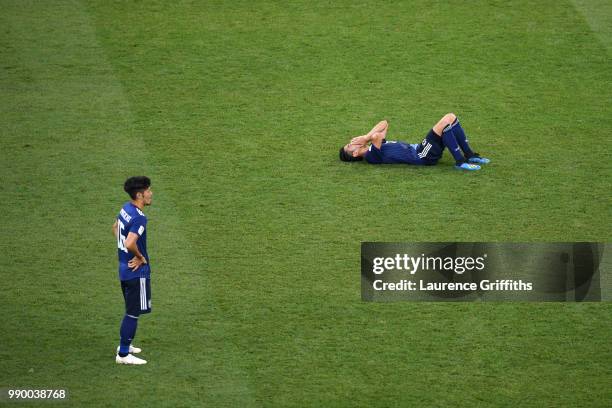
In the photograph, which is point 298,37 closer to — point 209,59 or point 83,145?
point 209,59

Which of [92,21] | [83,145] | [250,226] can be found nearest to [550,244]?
[250,226]

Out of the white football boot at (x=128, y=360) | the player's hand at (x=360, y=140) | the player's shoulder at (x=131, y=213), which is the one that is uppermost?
the player's shoulder at (x=131, y=213)

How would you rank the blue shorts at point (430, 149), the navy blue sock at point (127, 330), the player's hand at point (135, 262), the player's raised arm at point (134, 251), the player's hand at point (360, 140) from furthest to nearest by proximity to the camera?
the player's hand at point (360, 140) < the blue shorts at point (430, 149) < the navy blue sock at point (127, 330) < the player's hand at point (135, 262) < the player's raised arm at point (134, 251)

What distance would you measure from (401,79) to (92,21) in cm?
519

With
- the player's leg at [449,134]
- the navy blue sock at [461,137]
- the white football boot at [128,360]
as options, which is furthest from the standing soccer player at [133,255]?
the navy blue sock at [461,137]

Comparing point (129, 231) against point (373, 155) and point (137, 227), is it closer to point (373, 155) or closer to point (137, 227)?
point (137, 227)

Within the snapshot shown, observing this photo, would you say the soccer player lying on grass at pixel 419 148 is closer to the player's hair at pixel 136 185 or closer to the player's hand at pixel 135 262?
the player's hair at pixel 136 185

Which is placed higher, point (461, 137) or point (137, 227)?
point (137, 227)

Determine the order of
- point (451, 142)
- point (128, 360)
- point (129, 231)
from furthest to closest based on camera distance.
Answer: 1. point (451, 142)
2. point (128, 360)
3. point (129, 231)

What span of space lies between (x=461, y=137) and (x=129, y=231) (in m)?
5.24

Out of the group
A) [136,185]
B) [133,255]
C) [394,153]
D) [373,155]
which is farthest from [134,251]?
[394,153]

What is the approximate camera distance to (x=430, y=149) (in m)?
13.0

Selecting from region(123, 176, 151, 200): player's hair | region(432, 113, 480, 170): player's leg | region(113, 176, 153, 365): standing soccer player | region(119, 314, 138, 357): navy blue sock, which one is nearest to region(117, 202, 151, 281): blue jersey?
region(113, 176, 153, 365): standing soccer player

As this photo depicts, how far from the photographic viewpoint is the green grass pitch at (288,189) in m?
9.34
